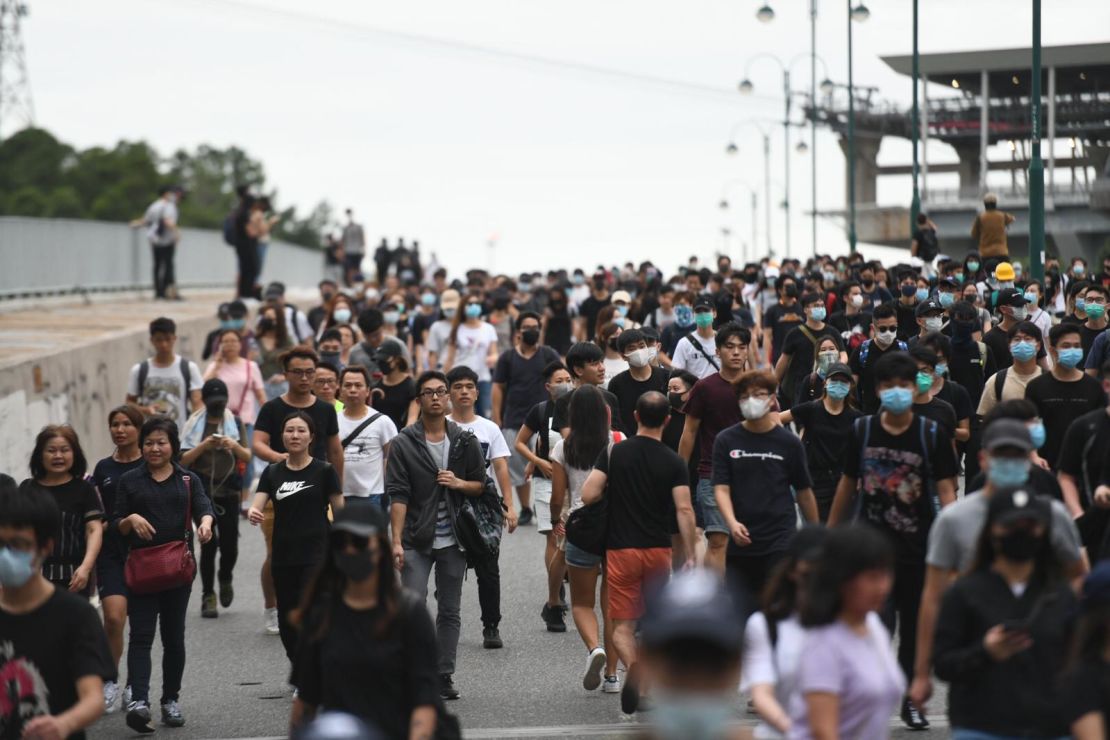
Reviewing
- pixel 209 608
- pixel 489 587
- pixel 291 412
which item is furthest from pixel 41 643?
pixel 209 608

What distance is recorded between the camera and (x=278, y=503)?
10203 millimetres

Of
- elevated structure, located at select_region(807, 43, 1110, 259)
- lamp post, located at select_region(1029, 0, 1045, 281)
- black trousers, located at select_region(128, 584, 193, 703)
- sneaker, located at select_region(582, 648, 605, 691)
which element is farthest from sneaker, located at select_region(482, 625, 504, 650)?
elevated structure, located at select_region(807, 43, 1110, 259)

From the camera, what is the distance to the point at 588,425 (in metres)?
10.2

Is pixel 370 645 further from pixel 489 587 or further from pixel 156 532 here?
pixel 489 587

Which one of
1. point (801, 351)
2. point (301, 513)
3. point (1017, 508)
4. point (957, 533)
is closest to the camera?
point (1017, 508)

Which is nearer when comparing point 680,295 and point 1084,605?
point 1084,605

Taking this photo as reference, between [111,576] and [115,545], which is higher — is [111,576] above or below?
below

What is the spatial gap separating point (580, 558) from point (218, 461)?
3.78 m

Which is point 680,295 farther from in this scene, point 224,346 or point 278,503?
point 278,503

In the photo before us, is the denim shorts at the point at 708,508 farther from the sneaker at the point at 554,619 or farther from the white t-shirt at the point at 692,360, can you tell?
the white t-shirt at the point at 692,360

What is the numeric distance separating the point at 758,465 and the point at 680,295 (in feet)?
35.7

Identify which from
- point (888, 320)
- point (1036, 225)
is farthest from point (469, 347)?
point (1036, 225)

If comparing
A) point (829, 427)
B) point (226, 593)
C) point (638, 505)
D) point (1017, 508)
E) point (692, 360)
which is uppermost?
point (692, 360)

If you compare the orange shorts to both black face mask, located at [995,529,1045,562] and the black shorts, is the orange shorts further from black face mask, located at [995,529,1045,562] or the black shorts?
black face mask, located at [995,529,1045,562]
